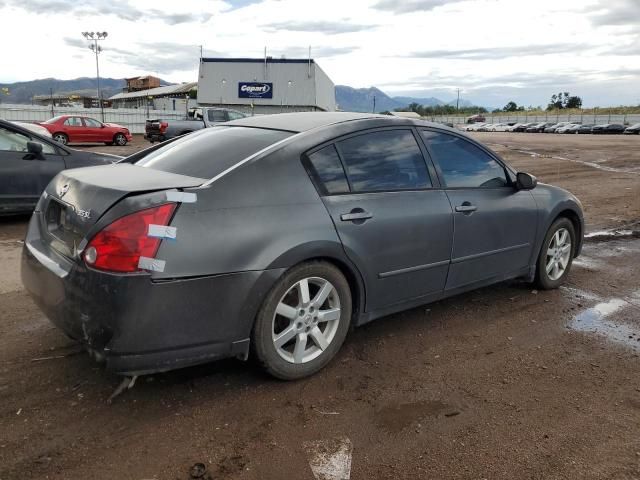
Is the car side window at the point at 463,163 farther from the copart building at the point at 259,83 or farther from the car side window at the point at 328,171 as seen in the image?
the copart building at the point at 259,83

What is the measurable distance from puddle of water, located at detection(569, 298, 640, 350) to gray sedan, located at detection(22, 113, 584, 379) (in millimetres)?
824

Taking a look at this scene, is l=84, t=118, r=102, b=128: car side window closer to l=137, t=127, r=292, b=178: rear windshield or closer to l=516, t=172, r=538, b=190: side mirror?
l=137, t=127, r=292, b=178: rear windshield

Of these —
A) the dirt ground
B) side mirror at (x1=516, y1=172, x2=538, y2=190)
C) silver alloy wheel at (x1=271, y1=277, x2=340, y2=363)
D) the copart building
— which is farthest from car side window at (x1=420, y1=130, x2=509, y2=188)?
the copart building

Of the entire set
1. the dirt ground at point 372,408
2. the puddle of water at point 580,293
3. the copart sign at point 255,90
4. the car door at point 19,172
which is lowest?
the dirt ground at point 372,408

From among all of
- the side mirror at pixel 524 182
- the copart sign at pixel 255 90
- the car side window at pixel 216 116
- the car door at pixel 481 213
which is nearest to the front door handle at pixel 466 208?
the car door at pixel 481 213

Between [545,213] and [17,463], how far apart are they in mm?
4292

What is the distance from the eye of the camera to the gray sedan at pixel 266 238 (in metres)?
2.74

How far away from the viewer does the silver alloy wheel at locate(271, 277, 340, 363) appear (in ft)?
10.5

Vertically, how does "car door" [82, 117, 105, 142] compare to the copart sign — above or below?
below

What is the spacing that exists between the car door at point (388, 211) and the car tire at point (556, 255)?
1.49m

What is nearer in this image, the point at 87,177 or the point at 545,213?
the point at 87,177

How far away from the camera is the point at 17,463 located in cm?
250

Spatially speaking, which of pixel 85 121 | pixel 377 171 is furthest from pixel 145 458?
pixel 85 121

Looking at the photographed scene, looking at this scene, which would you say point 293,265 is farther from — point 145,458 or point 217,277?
point 145,458
